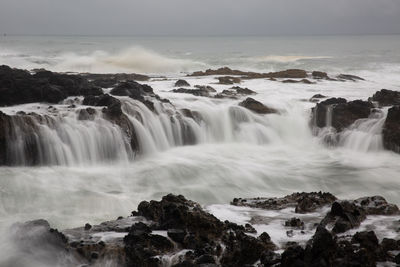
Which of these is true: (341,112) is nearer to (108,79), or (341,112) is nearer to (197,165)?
(197,165)

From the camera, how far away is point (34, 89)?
1546 centimetres

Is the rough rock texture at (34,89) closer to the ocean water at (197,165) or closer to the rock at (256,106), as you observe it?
the ocean water at (197,165)

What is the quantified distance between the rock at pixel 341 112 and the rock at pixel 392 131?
1269 millimetres

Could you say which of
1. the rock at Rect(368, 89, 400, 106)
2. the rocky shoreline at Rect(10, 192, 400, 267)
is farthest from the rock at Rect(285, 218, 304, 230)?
the rock at Rect(368, 89, 400, 106)

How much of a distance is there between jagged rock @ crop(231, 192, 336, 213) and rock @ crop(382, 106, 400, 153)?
807 cm

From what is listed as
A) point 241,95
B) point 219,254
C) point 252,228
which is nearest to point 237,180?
point 252,228

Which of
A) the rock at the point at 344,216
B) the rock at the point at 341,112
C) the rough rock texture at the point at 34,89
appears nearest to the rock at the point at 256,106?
the rock at the point at 341,112

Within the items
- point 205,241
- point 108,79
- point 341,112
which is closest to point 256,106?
point 341,112

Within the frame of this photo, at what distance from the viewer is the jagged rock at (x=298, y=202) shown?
7570mm

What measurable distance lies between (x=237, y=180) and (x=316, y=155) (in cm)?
430

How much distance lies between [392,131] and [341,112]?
2407 millimetres

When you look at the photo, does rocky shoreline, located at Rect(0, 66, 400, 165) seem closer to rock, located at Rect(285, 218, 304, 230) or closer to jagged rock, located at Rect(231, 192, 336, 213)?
jagged rock, located at Rect(231, 192, 336, 213)

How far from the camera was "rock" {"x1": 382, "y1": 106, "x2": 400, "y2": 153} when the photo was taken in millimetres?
14875

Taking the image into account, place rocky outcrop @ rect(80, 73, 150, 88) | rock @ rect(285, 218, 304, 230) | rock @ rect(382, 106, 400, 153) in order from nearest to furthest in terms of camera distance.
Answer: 1. rock @ rect(285, 218, 304, 230)
2. rock @ rect(382, 106, 400, 153)
3. rocky outcrop @ rect(80, 73, 150, 88)
